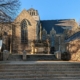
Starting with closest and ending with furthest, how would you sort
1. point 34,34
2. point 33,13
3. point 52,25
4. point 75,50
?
point 75,50 < point 34,34 < point 52,25 < point 33,13

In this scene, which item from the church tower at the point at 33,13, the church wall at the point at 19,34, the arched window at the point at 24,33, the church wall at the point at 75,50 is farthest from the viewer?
the church tower at the point at 33,13

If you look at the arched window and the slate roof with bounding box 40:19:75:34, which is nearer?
the arched window

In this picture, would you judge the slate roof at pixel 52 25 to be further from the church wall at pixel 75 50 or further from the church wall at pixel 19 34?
the church wall at pixel 75 50

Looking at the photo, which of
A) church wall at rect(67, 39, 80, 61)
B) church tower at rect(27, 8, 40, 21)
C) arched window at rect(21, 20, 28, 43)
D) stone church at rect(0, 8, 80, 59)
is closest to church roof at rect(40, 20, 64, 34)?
stone church at rect(0, 8, 80, 59)

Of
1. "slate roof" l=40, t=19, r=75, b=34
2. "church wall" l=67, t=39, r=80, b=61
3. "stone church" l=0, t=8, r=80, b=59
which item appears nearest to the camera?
"church wall" l=67, t=39, r=80, b=61

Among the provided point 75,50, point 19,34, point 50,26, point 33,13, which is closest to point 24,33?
point 19,34

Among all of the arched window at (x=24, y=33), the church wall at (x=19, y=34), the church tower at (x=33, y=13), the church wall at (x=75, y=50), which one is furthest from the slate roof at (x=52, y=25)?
the church wall at (x=75, y=50)

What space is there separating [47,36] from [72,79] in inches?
2009

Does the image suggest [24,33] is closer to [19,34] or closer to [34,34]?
[19,34]

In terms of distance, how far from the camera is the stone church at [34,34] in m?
45.3

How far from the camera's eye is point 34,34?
5528cm

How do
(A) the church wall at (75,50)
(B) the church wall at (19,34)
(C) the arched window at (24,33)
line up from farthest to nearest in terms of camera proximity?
(C) the arched window at (24,33) → (B) the church wall at (19,34) → (A) the church wall at (75,50)

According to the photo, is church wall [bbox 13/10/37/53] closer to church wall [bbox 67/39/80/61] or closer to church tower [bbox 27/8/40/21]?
church tower [bbox 27/8/40/21]

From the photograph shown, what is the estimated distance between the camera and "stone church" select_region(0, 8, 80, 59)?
149ft
